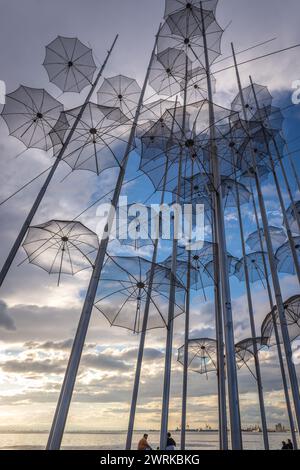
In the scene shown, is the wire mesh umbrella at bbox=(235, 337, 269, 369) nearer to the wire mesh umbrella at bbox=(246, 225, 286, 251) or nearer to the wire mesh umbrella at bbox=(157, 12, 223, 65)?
the wire mesh umbrella at bbox=(246, 225, 286, 251)

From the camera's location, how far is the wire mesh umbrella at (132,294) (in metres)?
14.3

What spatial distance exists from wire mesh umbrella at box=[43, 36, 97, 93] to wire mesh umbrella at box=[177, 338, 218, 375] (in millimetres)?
18594

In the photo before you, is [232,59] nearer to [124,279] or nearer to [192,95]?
[192,95]

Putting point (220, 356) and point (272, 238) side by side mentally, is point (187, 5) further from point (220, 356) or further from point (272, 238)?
point (220, 356)

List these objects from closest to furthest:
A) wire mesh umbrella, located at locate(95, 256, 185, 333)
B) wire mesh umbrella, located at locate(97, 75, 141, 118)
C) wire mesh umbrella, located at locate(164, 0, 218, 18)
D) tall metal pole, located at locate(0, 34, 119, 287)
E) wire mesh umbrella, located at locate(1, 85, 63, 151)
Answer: tall metal pole, located at locate(0, 34, 119, 287), wire mesh umbrella, located at locate(95, 256, 185, 333), wire mesh umbrella, located at locate(1, 85, 63, 151), wire mesh umbrella, located at locate(164, 0, 218, 18), wire mesh umbrella, located at locate(97, 75, 141, 118)

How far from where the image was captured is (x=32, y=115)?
1645 cm

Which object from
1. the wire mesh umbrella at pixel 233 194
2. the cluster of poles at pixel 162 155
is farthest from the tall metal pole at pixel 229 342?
the wire mesh umbrella at pixel 233 194

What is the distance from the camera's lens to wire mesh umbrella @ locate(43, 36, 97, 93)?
55.9ft

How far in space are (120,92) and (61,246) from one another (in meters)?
9.76

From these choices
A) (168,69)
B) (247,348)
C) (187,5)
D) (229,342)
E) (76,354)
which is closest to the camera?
(229,342)

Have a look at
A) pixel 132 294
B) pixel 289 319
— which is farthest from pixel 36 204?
pixel 289 319

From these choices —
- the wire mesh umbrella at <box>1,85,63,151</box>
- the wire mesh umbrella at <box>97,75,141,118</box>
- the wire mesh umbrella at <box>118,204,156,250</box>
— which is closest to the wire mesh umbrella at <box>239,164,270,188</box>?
the wire mesh umbrella at <box>118,204,156,250</box>

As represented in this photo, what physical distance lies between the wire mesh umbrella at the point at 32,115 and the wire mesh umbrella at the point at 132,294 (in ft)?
26.9

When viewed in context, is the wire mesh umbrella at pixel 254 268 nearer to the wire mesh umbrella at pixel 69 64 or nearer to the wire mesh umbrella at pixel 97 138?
the wire mesh umbrella at pixel 97 138
